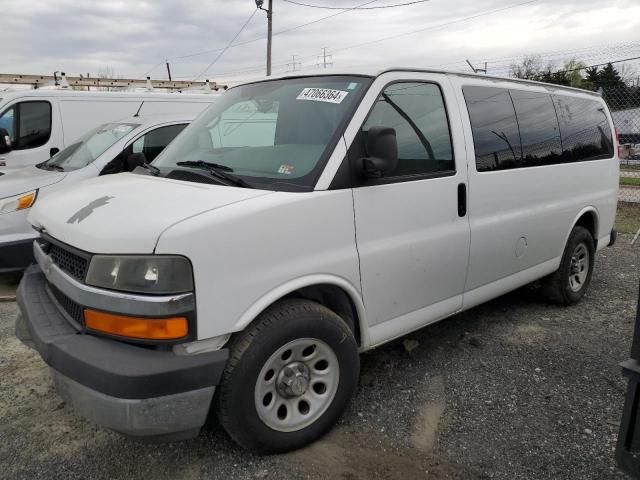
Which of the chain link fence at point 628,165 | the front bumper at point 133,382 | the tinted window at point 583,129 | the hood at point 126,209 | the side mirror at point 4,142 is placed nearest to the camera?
the front bumper at point 133,382

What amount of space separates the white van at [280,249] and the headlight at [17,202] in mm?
2291

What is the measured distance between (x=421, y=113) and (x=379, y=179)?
2.20 feet

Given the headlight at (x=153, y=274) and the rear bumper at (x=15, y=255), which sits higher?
the headlight at (x=153, y=274)

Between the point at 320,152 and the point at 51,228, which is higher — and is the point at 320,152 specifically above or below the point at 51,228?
above

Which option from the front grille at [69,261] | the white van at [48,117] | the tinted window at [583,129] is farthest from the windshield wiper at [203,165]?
the white van at [48,117]

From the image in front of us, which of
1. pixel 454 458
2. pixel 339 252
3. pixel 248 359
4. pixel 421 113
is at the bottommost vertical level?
pixel 454 458

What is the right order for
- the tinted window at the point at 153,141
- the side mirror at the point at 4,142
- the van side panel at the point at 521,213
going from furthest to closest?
the side mirror at the point at 4,142
the tinted window at the point at 153,141
the van side panel at the point at 521,213

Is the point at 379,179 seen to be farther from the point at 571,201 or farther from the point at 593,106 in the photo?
the point at 593,106

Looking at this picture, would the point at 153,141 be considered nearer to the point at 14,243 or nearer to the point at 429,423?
the point at 14,243

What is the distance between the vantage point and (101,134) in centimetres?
643

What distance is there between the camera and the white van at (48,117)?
745 cm

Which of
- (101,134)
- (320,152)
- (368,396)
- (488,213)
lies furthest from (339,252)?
(101,134)

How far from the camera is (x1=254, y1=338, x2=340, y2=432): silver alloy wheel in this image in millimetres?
2621

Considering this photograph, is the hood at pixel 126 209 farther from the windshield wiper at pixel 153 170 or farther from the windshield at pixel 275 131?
the windshield at pixel 275 131
